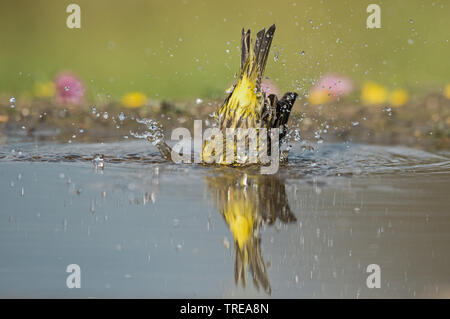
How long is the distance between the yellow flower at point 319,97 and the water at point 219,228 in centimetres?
330

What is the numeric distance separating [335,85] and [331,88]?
0.18 feet

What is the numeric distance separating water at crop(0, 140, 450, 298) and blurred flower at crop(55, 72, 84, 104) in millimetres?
3049

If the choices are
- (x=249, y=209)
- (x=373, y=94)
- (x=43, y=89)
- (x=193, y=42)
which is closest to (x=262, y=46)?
(x=249, y=209)

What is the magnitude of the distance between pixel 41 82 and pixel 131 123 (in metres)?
1.94

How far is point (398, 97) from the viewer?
8242mm

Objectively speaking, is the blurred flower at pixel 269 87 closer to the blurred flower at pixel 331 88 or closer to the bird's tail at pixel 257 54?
the blurred flower at pixel 331 88

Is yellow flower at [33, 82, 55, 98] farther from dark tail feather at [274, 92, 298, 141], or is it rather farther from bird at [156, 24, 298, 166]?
dark tail feather at [274, 92, 298, 141]

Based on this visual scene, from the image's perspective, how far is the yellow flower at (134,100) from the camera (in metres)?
8.02

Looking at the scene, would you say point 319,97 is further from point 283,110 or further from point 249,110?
point 249,110

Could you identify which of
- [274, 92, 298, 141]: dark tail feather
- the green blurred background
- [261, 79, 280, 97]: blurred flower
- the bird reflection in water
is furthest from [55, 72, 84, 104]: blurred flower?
the bird reflection in water

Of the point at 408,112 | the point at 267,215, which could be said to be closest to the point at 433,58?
the point at 408,112

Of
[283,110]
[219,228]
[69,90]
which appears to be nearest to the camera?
[219,228]

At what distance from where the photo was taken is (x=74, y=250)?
274cm

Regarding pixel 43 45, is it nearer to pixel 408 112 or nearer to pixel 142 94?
pixel 142 94
